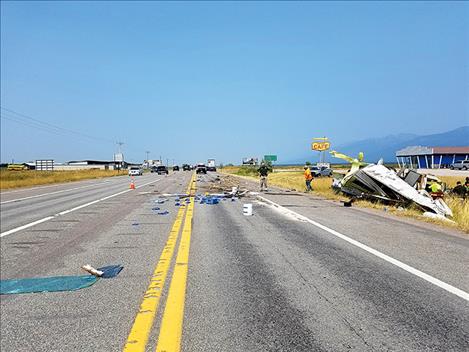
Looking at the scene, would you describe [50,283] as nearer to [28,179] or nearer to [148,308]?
[148,308]

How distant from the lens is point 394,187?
13.7m

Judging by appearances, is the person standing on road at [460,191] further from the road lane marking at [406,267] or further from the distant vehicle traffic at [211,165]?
the distant vehicle traffic at [211,165]

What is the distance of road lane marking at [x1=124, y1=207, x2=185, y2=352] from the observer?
2955 mm

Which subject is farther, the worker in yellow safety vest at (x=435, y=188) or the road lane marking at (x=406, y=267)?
the worker in yellow safety vest at (x=435, y=188)

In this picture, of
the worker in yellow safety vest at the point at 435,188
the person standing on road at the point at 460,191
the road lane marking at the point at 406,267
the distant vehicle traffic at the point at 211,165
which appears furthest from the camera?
the distant vehicle traffic at the point at 211,165

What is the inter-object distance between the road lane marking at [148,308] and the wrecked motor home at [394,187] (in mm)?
9815

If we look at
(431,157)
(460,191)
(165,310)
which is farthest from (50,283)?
(431,157)

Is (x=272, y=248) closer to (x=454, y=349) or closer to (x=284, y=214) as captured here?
(x=454, y=349)

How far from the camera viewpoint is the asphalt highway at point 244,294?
303cm

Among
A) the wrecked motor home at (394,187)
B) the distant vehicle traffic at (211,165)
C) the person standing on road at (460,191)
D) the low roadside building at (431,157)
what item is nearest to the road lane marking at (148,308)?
the wrecked motor home at (394,187)

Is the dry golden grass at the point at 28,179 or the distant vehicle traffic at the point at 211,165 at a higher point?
the distant vehicle traffic at the point at 211,165

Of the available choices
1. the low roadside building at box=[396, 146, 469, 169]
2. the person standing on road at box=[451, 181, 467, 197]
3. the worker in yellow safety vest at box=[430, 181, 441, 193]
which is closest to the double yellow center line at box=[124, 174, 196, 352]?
the worker in yellow safety vest at box=[430, 181, 441, 193]

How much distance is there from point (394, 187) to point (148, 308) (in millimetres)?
12354

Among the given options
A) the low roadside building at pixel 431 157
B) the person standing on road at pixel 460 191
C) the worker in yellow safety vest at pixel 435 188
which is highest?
the low roadside building at pixel 431 157
